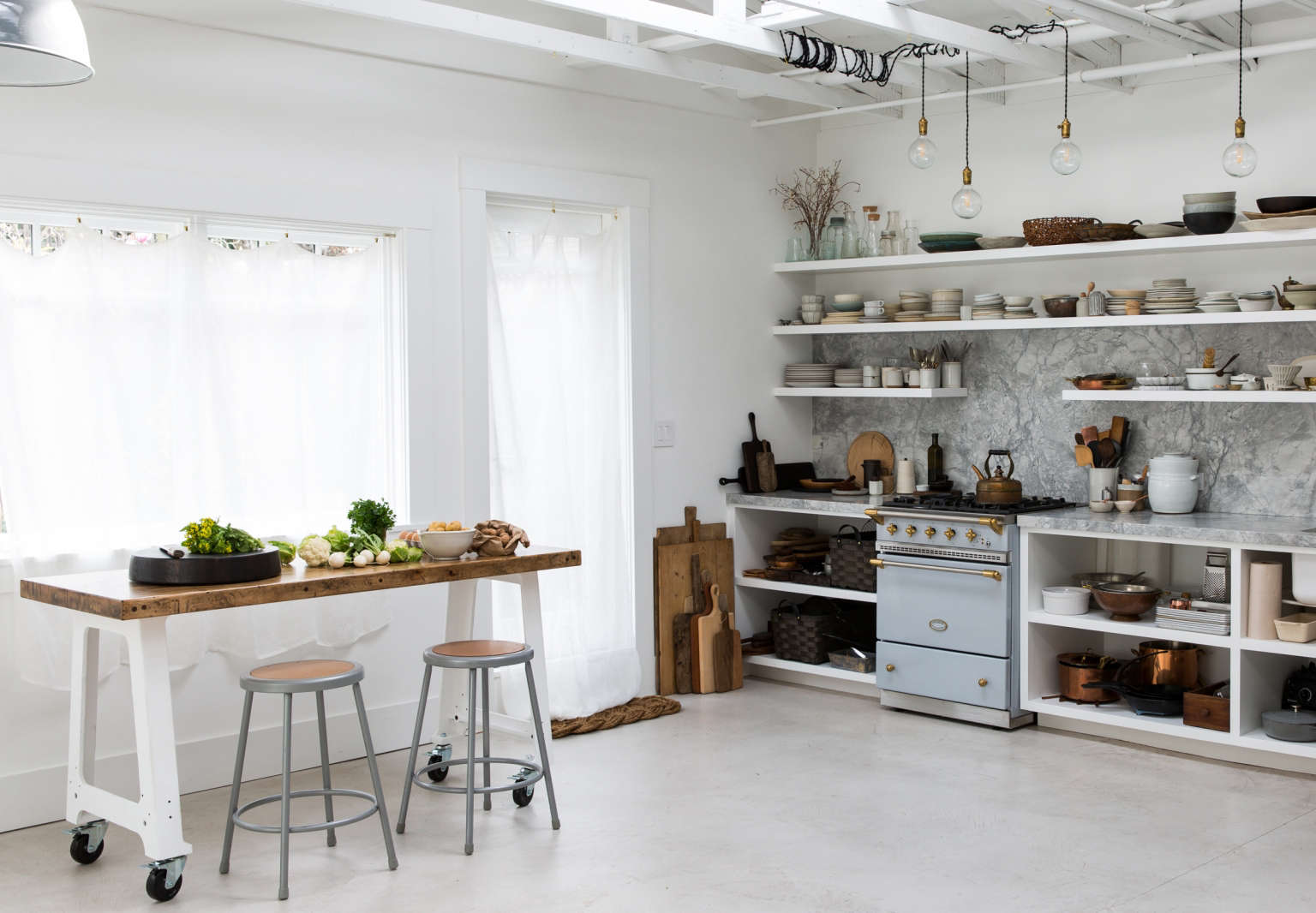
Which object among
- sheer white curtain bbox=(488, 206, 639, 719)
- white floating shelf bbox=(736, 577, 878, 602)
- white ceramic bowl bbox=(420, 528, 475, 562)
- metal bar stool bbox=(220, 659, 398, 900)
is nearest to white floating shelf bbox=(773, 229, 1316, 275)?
sheer white curtain bbox=(488, 206, 639, 719)

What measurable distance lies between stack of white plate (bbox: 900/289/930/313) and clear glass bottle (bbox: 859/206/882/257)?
0.34m

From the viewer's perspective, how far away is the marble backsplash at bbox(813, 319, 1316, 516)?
540cm

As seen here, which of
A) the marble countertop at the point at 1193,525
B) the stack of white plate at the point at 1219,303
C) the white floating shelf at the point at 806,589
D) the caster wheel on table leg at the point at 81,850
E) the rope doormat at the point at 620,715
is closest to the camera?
the caster wheel on table leg at the point at 81,850

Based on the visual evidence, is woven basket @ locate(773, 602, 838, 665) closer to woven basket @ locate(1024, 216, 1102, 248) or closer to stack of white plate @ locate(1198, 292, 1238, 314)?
woven basket @ locate(1024, 216, 1102, 248)

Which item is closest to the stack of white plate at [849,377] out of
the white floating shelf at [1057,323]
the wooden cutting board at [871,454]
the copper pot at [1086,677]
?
the white floating shelf at [1057,323]

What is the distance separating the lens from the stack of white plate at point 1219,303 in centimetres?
525

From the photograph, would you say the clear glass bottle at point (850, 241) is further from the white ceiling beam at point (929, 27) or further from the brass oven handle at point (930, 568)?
the brass oven handle at point (930, 568)

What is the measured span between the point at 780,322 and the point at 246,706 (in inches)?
144

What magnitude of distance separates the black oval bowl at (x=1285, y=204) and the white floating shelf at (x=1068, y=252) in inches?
3.3

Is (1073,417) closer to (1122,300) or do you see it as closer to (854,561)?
(1122,300)

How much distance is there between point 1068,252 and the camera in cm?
562

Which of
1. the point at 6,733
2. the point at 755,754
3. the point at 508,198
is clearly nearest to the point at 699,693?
the point at 755,754

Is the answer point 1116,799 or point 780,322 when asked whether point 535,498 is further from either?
point 1116,799

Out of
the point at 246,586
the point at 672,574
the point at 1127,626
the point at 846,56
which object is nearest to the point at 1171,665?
the point at 1127,626
